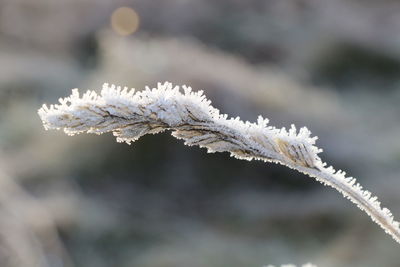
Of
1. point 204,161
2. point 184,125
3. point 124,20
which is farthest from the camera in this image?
point 124,20

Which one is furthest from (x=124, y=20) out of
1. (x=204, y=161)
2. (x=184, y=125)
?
(x=184, y=125)

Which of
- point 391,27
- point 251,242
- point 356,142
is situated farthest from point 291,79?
point 251,242

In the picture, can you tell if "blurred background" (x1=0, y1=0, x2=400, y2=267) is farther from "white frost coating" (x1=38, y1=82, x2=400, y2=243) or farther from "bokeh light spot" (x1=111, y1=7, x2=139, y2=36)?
"white frost coating" (x1=38, y1=82, x2=400, y2=243)

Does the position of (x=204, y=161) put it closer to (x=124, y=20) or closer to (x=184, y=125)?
(x=184, y=125)

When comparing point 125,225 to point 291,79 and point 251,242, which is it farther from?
point 291,79

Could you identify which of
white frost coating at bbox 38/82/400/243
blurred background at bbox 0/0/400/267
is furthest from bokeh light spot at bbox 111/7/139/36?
white frost coating at bbox 38/82/400/243

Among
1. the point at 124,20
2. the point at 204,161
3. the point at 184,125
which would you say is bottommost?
the point at 184,125

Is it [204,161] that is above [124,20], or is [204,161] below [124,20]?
below

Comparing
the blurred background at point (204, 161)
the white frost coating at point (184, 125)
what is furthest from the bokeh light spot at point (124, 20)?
the white frost coating at point (184, 125)
